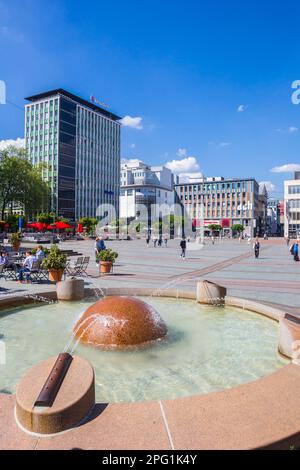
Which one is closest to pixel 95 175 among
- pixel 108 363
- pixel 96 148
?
pixel 96 148

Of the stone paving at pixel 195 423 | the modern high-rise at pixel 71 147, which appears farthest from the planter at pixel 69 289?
the modern high-rise at pixel 71 147

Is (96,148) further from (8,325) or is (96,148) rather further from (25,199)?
(8,325)

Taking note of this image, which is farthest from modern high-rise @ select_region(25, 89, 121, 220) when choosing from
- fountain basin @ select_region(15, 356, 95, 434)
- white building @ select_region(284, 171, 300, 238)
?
fountain basin @ select_region(15, 356, 95, 434)

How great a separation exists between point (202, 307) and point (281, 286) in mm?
5831

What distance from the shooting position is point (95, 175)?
132m

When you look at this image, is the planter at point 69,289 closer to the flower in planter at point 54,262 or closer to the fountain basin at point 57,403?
the flower in planter at point 54,262

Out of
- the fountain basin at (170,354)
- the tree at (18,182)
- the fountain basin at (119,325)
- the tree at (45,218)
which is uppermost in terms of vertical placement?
the tree at (18,182)

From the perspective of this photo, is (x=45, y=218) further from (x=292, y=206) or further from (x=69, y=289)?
(x=292, y=206)

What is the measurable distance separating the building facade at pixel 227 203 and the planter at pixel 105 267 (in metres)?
104

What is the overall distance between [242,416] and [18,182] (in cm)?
7347

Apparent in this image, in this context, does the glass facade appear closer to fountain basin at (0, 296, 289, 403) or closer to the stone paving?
fountain basin at (0, 296, 289, 403)

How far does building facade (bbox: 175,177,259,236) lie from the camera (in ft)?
398

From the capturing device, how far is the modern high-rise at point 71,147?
114 m

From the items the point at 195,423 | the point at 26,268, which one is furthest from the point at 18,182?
the point at 195,423
